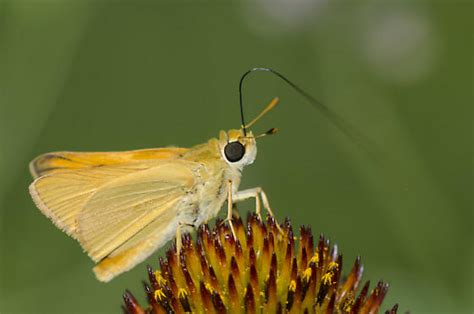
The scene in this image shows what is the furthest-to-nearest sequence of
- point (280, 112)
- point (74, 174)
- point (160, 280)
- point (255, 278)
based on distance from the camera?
point (280, 112), point (74, 174), point (160, 280), point (255, 278)

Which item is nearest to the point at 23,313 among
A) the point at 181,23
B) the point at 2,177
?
the point at 2,177

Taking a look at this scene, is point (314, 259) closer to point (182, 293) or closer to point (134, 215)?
point (182, 293)

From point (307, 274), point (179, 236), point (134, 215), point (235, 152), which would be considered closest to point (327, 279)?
point (307, 274)

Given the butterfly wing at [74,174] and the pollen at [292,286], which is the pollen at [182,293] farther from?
the butterfly wing at [74,174]

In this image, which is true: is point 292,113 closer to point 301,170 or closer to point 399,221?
point 301,170

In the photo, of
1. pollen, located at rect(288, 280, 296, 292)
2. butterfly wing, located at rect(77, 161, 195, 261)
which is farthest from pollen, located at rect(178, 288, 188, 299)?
butterfly wing, located at rect(77, 161, 195, 261)

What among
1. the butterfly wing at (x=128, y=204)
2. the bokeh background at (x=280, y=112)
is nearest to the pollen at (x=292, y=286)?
the butterfly wing at (x=128, y=204)

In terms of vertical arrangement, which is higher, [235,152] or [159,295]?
[235,152]
